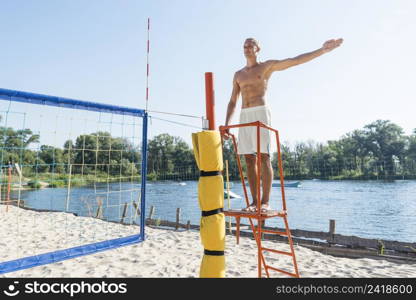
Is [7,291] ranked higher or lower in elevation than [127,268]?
higher

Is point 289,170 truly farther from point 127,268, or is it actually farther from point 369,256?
point 127,268

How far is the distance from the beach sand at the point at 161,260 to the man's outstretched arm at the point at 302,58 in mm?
2562

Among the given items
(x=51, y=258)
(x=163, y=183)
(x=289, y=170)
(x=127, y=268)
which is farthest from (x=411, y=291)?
(x=163, y=183)

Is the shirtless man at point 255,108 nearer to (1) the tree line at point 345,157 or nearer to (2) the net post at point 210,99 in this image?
(2) the net post at point 210,99

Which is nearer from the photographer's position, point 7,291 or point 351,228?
point 7,291

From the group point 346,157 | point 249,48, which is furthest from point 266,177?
point 346,157

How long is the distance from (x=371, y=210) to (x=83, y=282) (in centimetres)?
2818

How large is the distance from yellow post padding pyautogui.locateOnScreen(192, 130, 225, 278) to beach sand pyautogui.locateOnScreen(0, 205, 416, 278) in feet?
5.44

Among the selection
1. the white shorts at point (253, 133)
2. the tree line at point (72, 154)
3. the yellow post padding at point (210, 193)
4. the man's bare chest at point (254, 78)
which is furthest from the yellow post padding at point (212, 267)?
the tree line at point (72, 154)

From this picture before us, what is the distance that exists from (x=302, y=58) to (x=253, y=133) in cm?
89

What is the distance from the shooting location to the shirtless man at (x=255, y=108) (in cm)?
303

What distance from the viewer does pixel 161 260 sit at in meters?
4.37

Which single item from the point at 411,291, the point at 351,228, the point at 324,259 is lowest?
the point at 351,228

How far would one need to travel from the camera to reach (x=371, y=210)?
84.6 feet
